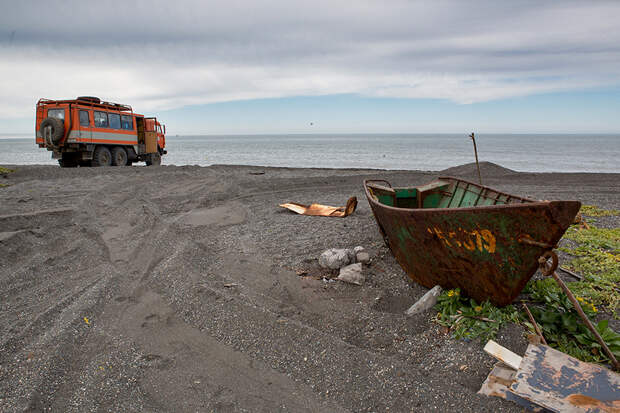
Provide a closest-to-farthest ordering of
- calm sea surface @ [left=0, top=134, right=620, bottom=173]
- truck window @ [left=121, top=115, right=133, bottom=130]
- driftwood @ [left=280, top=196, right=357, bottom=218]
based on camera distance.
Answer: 1. driftwood @ [left=280, top=196, right=357, bottom=218]
2. truck window @ [left=121, top=115, right=133, bottom=130]
3. calm sea surface @ [left=0, top=134, right=620, bottom=173]

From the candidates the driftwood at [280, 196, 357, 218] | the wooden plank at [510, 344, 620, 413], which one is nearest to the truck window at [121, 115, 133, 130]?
the driftwood at [280, 196, 357, 218]

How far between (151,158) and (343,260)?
1778 cm

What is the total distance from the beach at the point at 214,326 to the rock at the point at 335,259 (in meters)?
0.14

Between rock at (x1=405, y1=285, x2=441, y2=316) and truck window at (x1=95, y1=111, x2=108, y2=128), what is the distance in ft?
55.1

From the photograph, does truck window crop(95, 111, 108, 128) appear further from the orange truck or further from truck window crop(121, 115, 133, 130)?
truck window crop(121, 115, 133, 130)

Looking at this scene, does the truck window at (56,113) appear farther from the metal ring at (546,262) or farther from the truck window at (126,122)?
the metal ring at (546,262)

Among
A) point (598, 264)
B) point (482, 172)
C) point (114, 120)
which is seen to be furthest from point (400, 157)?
point (598, 264)

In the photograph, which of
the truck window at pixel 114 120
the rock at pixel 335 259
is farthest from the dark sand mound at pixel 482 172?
the truck window at pixel 114 120

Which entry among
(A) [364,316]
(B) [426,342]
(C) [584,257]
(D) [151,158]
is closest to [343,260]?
(A) [364,316]

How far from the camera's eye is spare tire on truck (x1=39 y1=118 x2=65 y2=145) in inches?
595

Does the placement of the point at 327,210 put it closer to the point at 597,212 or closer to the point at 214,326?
the point at 214,326

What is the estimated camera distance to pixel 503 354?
112 inches

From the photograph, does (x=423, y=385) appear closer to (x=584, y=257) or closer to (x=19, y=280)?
(x=584, y=257)

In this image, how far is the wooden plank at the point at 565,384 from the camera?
7.62 feet
